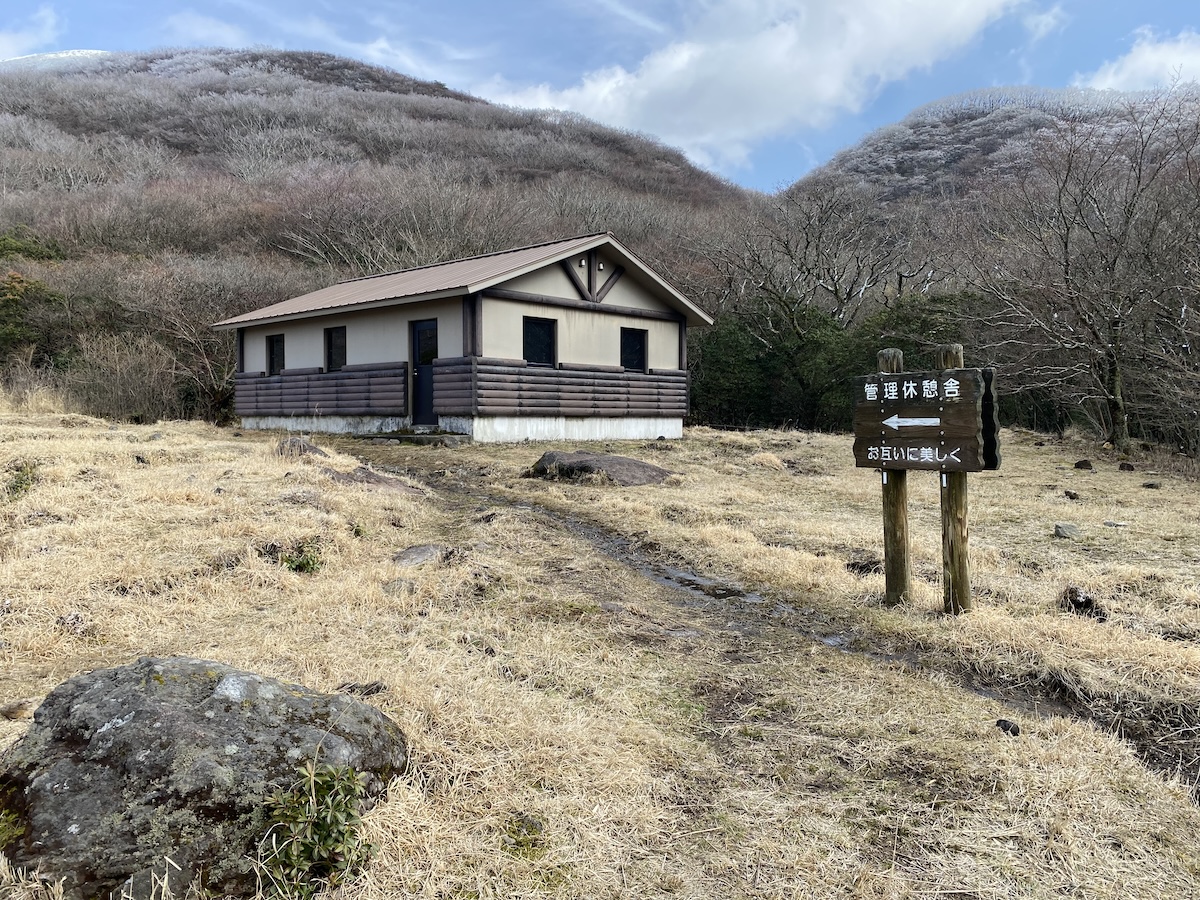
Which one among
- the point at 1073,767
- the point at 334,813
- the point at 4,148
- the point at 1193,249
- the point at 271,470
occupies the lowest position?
the point at 1073,767

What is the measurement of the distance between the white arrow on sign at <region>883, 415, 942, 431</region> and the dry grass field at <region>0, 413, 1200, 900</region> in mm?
1137

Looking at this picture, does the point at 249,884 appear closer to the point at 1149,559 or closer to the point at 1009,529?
the point at 1149,559

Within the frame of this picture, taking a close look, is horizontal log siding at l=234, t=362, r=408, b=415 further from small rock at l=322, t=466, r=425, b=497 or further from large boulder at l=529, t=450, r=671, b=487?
small rock at l=322, t=466, r=425, b=497

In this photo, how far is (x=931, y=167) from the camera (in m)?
49.0

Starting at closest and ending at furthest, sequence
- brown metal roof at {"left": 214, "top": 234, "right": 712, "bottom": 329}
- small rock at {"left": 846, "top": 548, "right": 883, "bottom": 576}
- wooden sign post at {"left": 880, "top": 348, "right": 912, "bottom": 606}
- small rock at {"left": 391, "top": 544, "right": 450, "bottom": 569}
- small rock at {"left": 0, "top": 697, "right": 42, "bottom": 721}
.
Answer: small rock at {"left": 0, "top": 697, "right": 42, "bottom": 721}
wooden sign post at {"left": 880, "top": 348, "right": 912, "bottom": 606}
small rock at {"left": 391, "top": 544, "right": 450, "bottom": 569}
small rock at {"left": 846, "top": 548, "right": 883, "bottom": 576}
brown metal roof at {"left": 214, "top": 234, "right": 712, "bottom": 329}

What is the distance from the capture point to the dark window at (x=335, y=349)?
1697 centimetres

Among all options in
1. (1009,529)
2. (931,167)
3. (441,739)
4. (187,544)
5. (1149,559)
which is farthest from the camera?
(931,167)

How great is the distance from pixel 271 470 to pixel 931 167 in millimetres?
51129

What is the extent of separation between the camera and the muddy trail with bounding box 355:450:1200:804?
124 inches

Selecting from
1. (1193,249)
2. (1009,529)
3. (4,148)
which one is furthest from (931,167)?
(4,148)

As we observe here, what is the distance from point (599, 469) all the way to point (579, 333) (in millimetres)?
6798

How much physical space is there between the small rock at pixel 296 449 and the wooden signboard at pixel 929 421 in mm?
6893

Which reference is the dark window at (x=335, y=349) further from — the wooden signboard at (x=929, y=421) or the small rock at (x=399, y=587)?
the wooden signboard at (x=929, y=421)

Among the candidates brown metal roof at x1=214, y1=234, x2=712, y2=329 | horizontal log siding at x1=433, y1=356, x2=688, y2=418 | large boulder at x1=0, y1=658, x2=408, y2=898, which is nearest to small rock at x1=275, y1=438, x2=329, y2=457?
horizontal log siding at x1=433, y1=356, x2=688, y2=418
